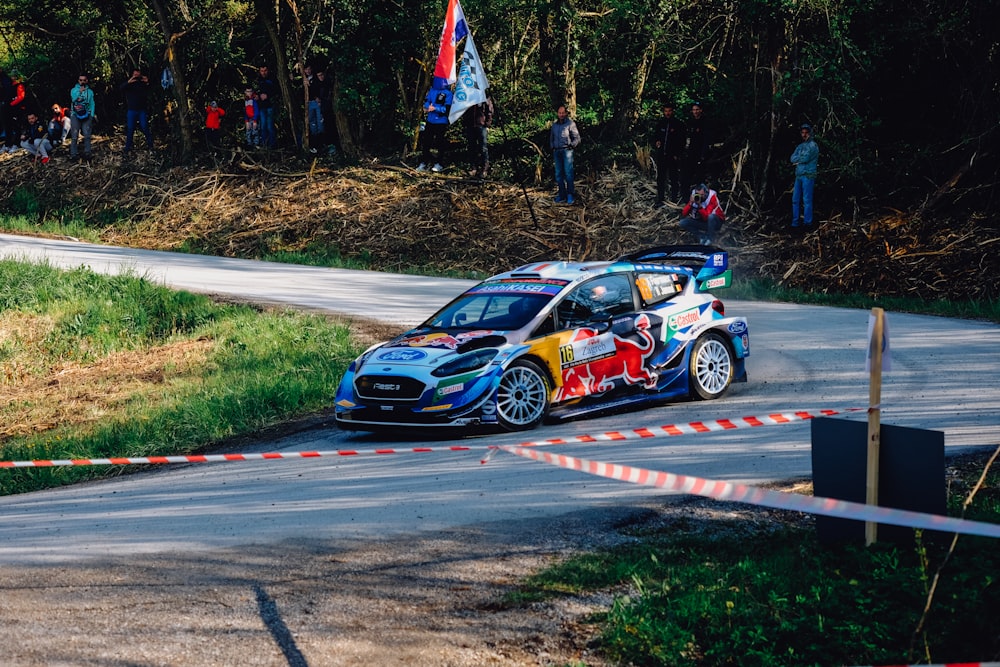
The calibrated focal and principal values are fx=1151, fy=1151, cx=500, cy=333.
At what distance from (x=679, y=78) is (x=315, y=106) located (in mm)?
9022

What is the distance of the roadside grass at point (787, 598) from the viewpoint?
5309 mm

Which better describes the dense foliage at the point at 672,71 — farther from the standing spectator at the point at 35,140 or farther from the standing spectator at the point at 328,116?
the standing spectator at the point at 35,140

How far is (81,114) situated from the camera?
3164 cm

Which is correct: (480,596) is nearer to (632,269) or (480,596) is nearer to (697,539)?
(697,539)

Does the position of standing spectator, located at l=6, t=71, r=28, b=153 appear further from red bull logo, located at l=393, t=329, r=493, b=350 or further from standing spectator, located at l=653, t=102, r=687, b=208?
red bull logo, located at l=393, t=329, r=493, b=350

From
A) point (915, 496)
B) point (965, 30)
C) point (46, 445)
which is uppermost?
point (965, 30)

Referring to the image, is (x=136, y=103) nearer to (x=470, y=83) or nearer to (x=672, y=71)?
(x=470, y=83)

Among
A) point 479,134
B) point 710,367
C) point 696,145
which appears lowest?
point 710,367

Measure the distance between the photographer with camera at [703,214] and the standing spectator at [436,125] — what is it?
6.10m

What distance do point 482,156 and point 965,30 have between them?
34.3 ft

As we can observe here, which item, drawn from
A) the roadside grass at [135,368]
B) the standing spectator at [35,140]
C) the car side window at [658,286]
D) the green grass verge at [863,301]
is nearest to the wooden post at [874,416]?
the car side window at [658,286]

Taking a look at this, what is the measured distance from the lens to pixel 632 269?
475 inches

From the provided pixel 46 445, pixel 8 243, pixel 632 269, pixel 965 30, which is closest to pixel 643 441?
pixel 632 269

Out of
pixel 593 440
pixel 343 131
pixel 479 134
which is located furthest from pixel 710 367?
pixel 343 131
